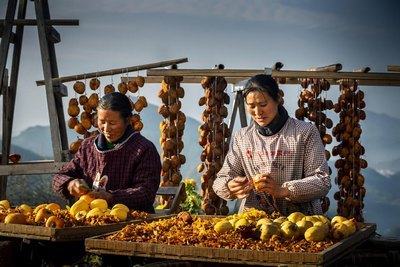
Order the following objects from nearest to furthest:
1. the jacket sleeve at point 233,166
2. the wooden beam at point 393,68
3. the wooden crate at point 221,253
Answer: the wooden crate at point 221,253
the jacket sleeve at point 233,166
the wooden beam at point 393,68

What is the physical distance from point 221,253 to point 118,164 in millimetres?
1910

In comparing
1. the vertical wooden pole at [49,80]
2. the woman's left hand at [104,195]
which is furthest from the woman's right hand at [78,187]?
the vertical wooden pole at [49,80]

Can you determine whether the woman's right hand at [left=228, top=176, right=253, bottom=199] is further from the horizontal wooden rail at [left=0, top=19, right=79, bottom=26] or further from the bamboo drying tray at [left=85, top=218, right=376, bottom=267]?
the horizontal wooden rail at [left=0, top=19, right=79, bottom=26]

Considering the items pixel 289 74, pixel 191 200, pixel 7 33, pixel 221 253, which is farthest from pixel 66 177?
pixel 191 200

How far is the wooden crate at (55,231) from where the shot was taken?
3555 millimetres

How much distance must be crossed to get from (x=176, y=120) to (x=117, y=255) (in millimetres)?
3802

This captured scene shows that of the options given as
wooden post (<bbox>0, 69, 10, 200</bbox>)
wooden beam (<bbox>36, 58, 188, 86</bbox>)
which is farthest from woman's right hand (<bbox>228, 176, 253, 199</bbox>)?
wooden post (<bbox>0, 69, 10, 200</bbox>)

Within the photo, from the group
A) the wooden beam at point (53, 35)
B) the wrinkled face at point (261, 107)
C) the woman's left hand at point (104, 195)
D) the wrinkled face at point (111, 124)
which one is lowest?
the woman's left hand at point (104, 195)

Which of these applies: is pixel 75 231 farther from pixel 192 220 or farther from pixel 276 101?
pixel 276 101

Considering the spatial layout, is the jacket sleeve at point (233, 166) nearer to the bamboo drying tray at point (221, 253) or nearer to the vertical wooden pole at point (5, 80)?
the bamboo drying tray at point (221, 253)

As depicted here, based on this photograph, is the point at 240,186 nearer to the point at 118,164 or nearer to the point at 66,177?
the point at 118,164

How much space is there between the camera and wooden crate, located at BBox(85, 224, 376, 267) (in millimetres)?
2855

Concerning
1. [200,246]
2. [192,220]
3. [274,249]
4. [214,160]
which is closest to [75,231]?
[192,220]

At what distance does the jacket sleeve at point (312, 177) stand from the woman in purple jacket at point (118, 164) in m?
1.09
